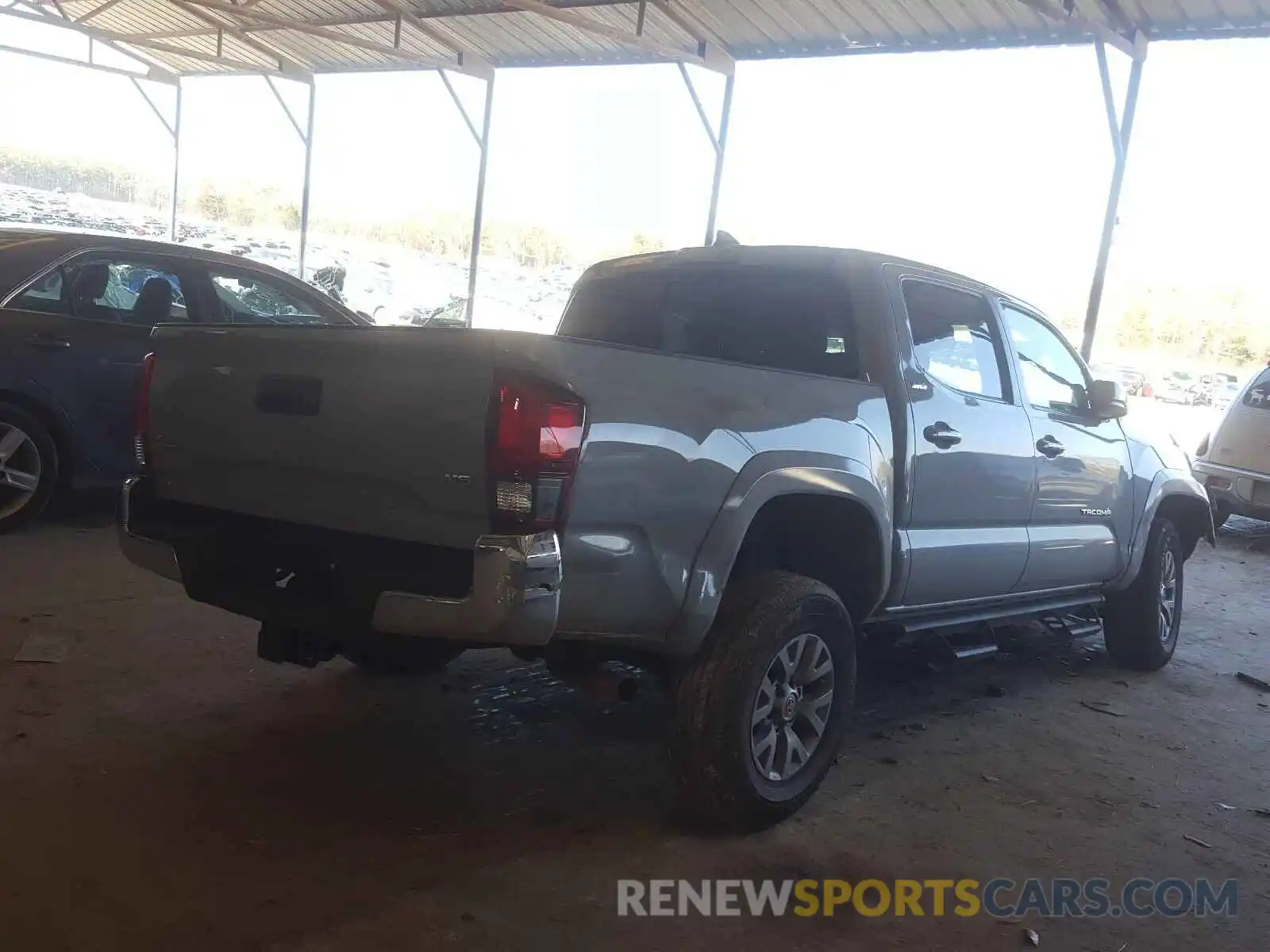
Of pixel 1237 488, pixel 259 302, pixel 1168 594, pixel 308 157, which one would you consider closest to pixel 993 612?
pixel 1168 594

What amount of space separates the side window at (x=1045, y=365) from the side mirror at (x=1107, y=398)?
76mm

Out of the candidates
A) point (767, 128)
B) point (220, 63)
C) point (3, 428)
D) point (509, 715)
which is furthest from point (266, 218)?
point (509, 715)

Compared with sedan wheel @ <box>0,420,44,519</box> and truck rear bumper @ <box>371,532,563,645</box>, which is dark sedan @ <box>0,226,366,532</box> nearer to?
sedan wheel @ <box>0,420,44,519</box>

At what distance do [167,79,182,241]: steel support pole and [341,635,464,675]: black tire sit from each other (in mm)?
20702

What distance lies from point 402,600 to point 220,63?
68.0 feet

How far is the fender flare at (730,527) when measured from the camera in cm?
282

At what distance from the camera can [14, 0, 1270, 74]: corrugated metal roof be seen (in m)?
10.1

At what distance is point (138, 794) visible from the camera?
9.94 ft

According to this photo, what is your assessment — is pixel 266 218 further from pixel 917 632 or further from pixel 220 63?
pixel 917 632

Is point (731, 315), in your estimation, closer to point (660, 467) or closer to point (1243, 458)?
point (660, 467)

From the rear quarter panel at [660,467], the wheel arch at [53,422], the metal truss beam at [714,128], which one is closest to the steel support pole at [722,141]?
the metal truss beam at [714,128]

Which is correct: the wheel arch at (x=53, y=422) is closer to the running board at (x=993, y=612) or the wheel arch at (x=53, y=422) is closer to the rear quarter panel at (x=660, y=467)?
the rear quarter panel at (x=660, y=467)

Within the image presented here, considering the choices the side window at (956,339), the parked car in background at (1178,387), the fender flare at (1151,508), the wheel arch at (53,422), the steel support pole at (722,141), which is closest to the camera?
the side window at (956,339)

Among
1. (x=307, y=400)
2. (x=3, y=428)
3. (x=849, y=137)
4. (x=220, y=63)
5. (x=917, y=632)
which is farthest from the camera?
(x=220, y=63)
